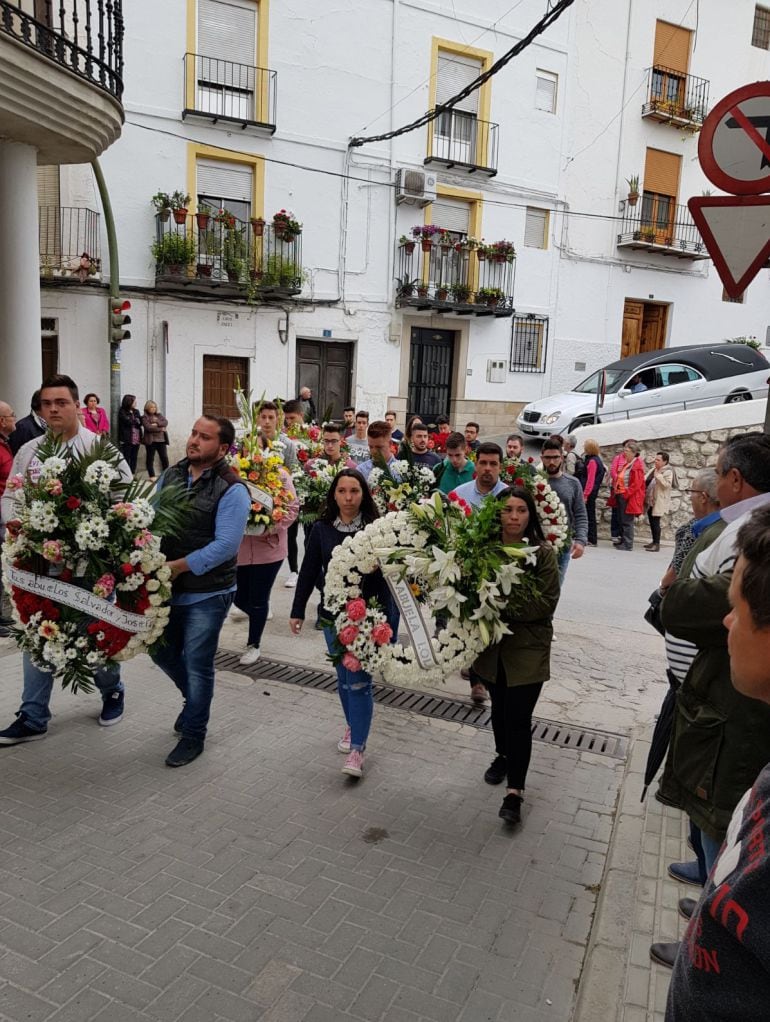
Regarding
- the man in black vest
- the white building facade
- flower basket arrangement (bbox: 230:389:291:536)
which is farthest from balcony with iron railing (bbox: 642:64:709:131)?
the man in black vest

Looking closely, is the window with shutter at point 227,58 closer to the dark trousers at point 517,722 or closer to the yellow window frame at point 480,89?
the yellow window frame at point 480,89

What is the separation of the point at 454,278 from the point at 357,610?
18374mm

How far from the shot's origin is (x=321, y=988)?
2891mm

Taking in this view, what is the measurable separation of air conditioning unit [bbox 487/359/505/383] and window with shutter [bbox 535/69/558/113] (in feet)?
23.1

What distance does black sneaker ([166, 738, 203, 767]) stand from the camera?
449 centimetres

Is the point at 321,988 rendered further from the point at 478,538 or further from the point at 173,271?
Result: the point at 173,271

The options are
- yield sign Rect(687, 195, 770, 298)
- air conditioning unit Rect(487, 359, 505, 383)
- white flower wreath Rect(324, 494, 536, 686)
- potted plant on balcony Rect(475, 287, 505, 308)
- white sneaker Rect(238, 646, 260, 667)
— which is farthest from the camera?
air conditioning unit Rect(487, 359, 505, 383)

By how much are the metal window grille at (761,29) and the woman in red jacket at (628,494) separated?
21065 mm

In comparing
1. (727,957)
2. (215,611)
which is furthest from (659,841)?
(727,957)

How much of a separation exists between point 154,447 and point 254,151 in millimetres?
7473

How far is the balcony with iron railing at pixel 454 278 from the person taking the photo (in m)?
20.5

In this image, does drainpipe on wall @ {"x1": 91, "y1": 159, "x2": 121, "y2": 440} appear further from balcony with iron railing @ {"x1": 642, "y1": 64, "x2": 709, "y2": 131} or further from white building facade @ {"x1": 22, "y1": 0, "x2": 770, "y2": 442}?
balcony with iron railing @ {"x1": 642, "y1": 64, "x2": 709, "y2": 131}

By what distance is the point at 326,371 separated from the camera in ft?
67.2

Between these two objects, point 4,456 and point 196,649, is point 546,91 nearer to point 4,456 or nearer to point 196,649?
point 4,456
